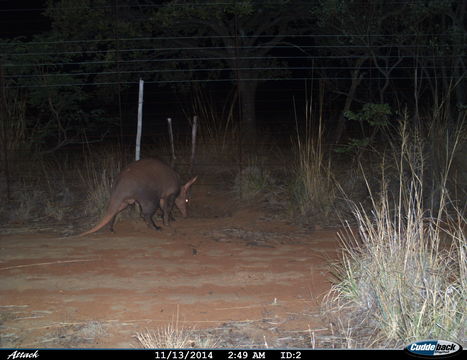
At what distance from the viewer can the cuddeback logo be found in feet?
12.1

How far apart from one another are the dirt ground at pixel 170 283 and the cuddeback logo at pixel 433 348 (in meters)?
0.70

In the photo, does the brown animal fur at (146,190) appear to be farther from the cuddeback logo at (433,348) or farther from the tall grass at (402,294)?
the cuddeback logo at (433,348)

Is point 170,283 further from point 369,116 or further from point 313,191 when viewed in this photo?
point 369,116

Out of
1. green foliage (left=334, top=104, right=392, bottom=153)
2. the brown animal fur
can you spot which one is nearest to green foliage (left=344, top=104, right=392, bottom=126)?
green foliage (left=334, top=104, right=392, bottom=153)

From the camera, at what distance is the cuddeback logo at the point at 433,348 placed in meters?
3.67

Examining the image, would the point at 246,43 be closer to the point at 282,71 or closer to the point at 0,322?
the point at 282,71

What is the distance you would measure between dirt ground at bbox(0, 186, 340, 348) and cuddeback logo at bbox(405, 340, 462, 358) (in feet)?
2.30

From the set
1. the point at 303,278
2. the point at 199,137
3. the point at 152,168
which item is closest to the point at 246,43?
the point at 199,137

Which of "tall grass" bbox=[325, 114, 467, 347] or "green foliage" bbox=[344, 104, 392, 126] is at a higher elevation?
"green foliage" bbox=[344, 104, 392, 126]

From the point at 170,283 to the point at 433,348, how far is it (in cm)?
249

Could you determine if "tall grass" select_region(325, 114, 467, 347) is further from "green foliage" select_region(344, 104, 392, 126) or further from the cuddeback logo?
"green foliage" select_region(344, 104, 392, 126)

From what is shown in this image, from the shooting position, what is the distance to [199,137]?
11.0 meters

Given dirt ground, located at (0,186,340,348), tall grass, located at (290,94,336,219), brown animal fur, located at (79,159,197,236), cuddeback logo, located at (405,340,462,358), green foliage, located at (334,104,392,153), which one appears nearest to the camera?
cuddeback logo, located at (405,340,462,358)

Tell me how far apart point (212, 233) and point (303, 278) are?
1846 millimetres
